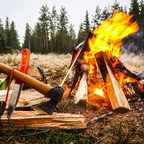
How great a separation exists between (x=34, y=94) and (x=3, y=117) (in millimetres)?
861

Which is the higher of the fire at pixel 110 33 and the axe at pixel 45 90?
the fire at pixel 110 33

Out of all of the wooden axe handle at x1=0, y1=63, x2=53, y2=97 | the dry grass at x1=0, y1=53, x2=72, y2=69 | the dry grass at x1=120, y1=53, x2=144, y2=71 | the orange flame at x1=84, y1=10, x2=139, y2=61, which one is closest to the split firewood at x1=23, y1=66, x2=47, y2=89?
the orange flame at x1=84, y1=10, x2=139, y2=61

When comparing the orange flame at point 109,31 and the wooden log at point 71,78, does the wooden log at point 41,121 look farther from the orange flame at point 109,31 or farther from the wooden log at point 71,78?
the orange flame at point 109,31

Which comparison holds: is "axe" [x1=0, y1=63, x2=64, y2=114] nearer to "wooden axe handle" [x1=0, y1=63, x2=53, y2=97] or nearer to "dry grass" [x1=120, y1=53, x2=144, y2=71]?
"wooden axe handle" [x1=0, y1=63, x2=53, y2=97]

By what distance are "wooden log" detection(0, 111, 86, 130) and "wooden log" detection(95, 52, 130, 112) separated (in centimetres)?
92

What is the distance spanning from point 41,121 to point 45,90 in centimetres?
63

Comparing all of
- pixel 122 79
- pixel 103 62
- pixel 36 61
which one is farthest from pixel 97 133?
pixel 36 61

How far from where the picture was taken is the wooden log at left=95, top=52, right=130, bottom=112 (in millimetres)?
2322

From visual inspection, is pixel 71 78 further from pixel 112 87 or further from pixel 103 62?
pixel 112 87

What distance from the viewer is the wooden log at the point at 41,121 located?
1.66 m

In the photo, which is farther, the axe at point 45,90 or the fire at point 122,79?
the fire at point 122,79

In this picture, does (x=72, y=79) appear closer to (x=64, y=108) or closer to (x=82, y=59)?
(x=82, y=59)

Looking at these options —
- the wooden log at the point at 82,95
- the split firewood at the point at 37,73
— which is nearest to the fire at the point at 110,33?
the wooden log at the point at 82,95

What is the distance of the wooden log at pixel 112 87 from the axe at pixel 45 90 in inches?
56.0
